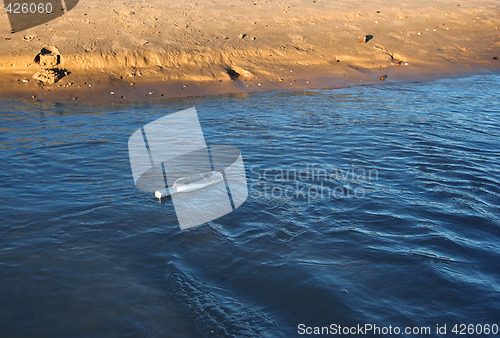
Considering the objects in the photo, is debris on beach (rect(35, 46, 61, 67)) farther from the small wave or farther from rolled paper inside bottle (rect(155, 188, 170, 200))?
the small wave

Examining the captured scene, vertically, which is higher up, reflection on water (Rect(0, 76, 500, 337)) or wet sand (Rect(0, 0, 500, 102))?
wet sand (Rect(0, 0, 500, 102))

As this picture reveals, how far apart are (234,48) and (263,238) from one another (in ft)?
24.6

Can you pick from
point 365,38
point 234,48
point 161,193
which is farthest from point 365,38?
point 161,193

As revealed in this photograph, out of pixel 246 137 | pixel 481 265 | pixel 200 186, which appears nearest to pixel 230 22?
pixel 246 137

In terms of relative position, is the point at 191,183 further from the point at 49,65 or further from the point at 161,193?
the point at 49,65

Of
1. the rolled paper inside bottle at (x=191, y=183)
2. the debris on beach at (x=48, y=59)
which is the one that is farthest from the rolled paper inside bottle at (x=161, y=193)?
the debris on beach at (x=48, y=59)

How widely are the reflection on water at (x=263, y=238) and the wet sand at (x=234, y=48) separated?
224 centimetres

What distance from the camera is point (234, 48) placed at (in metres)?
11.1

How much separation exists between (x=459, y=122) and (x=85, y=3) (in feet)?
31.5

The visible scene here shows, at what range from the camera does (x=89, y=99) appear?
9.35 m

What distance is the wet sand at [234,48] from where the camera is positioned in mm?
9883

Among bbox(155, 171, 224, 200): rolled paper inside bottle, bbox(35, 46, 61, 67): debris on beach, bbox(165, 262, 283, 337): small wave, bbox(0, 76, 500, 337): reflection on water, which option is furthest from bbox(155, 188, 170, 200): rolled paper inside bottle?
bbox(35, 46, 61, 67): debris on beach

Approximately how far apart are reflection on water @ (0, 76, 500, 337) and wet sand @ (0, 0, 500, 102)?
2.24 meters

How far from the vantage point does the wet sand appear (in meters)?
9.88
